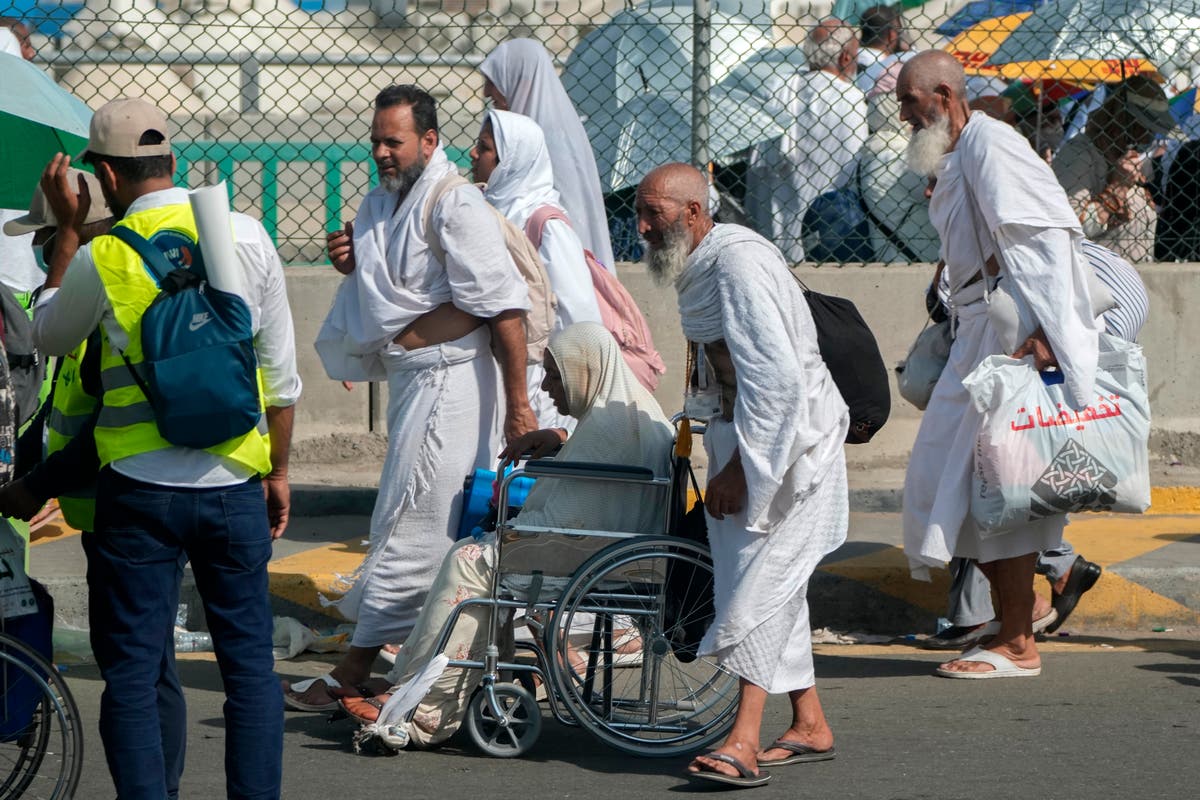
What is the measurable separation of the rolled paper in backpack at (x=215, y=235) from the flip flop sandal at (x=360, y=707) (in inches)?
69.4

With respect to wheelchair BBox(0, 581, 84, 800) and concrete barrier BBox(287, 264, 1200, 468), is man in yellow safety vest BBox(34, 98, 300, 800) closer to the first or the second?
wheelchair BBox(0, 581, 84, 800)

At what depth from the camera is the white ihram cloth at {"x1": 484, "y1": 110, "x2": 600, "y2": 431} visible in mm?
6266

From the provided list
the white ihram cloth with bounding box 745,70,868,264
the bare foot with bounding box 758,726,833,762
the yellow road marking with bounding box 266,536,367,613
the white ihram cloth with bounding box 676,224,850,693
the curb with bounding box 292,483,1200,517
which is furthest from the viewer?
the white ihram cloth with bounding box 745,70,868,264

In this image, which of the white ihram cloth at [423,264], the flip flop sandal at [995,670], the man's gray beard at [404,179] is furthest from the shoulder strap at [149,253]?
the flip flop sandal at [995,670]

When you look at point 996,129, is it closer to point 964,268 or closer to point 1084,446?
point 964,268

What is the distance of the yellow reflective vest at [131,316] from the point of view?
3.86 metres

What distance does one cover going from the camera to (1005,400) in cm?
570

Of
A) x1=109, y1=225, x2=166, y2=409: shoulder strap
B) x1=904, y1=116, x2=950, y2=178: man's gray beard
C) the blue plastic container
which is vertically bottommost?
the blue plastic container

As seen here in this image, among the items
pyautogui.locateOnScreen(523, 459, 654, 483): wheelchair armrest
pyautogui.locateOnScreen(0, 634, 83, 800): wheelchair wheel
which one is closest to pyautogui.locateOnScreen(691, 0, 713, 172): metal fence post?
pyautogui.locateOnScreen(523, 459, 654, 483): wheelchair armrest

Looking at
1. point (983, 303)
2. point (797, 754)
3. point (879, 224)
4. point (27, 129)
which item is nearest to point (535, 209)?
point (983, 303)

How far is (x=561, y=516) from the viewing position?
5102 mm

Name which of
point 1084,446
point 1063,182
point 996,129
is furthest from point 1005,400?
point 1063,182

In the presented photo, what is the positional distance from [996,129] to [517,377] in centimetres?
177

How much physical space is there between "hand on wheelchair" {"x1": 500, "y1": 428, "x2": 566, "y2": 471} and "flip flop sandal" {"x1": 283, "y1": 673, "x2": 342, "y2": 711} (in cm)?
85
